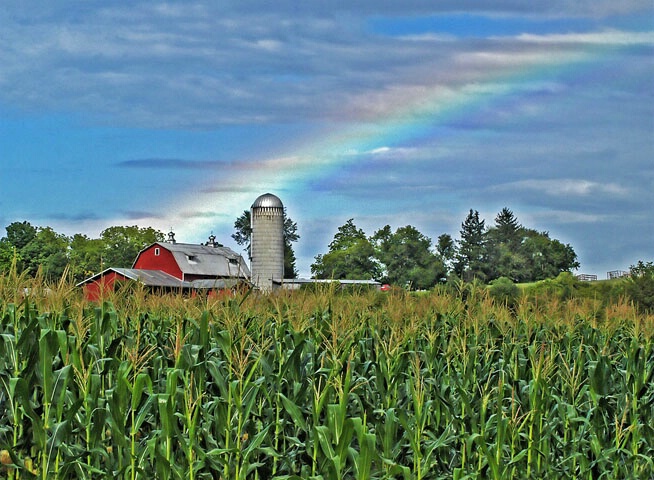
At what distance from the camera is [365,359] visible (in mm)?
10695

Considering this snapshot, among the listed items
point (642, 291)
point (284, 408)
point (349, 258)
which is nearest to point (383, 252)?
point (349, 258)

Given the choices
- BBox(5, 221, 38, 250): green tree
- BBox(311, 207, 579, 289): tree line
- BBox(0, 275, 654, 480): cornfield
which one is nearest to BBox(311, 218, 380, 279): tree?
BBox(311, 207, 579, 289): tree line

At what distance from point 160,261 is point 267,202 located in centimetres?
1231

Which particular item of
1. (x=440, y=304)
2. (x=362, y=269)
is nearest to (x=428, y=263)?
(x=362, y=269)

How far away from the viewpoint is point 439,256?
96562 mm

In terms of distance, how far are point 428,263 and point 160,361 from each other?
8375 cm

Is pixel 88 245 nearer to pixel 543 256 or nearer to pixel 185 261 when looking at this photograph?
pixel 185 261

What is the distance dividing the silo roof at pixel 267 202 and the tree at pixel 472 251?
31.4m

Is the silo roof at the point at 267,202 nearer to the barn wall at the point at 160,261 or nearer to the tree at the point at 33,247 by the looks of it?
the barn wall at the point at 160,261

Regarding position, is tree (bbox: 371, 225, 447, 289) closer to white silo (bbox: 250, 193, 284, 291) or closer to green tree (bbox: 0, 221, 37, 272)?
white silo (bbox: 250, 193, 284, 291)

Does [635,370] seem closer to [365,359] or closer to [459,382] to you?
[459,382]

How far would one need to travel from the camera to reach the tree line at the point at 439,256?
93062 mm

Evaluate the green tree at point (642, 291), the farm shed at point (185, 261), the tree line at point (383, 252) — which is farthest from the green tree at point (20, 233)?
the green tree at point (642, 291)

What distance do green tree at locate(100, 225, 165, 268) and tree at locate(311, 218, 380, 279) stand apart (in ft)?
82.6
